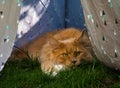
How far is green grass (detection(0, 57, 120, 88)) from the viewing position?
352 cm

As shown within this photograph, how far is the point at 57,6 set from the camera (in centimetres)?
494

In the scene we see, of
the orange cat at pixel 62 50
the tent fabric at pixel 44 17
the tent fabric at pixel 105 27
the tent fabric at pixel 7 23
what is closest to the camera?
the tent fabric at pixel 105 27

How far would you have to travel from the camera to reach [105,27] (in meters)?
3.33

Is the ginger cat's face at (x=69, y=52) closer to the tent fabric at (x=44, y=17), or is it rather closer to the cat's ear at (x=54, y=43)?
the cat's ear at (x=54, y=43)

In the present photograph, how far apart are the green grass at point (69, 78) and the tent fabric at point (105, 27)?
0.44 feet

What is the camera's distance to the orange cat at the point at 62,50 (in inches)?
159

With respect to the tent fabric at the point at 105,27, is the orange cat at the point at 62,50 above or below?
below

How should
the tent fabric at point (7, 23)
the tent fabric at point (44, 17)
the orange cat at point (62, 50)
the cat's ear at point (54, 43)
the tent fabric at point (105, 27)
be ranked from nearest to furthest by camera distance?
1. the tent fabric at point (105, 27)
2. the tent fabric at point (7, 23)
3. the orange cat at point (62, 50)
4. the cat's ear at point (54, 43)
5. the tent fabric at point (44, 17)

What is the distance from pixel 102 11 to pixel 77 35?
4.08 feet

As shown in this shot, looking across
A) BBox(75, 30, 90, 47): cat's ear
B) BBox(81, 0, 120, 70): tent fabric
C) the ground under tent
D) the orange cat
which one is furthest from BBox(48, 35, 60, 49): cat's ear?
BBox(81, 0, 120, 70): tent fabric

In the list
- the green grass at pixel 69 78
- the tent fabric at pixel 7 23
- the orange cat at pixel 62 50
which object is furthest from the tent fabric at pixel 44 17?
the tent fabric at pixel 7 23

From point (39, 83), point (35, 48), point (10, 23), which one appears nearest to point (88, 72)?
point (39, 83)

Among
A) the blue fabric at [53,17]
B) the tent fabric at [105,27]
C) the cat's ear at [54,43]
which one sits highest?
the tent fabric at [105,27]

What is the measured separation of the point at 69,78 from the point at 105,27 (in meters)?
0.56
